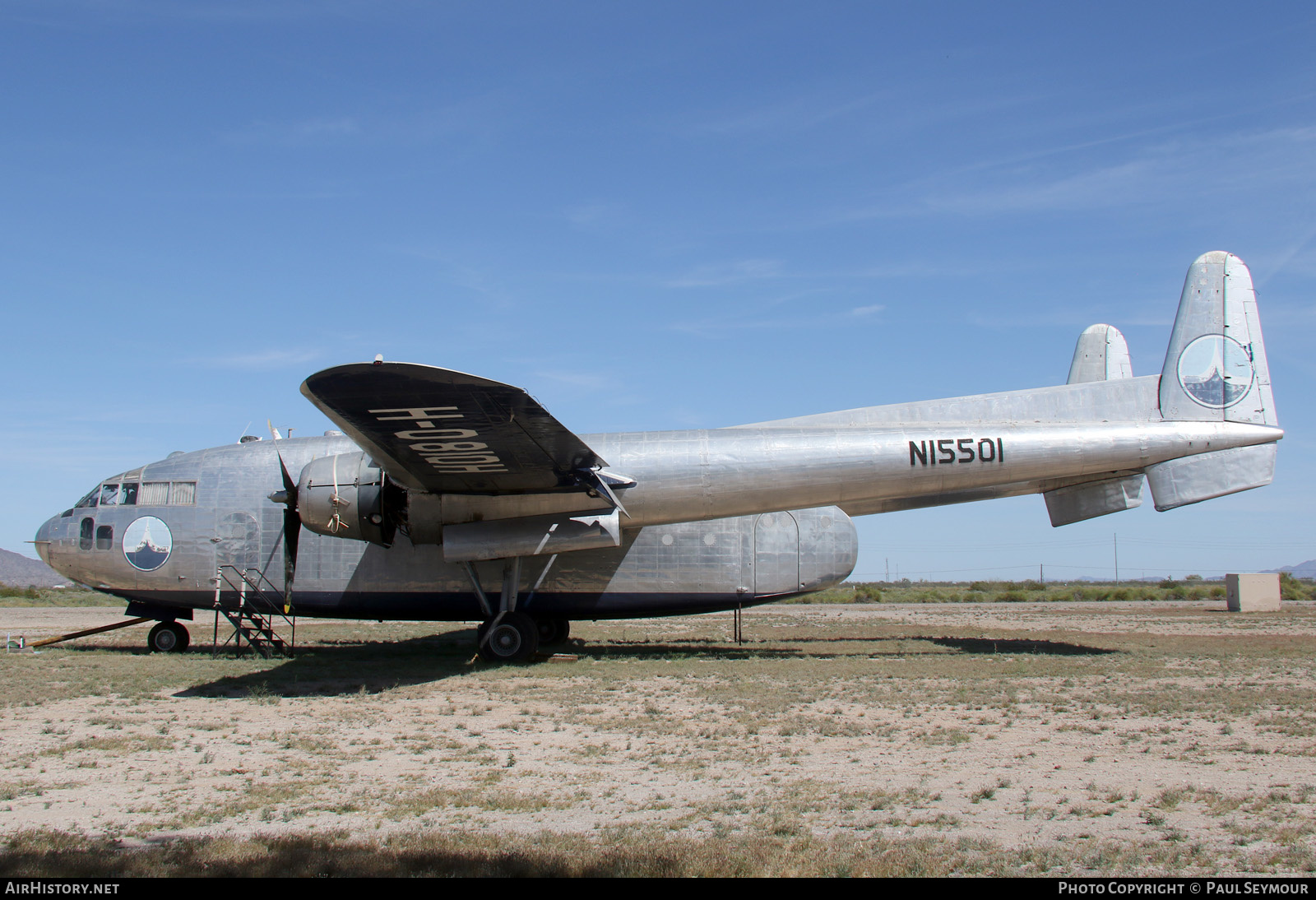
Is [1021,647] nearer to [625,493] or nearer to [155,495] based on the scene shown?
[625,493]

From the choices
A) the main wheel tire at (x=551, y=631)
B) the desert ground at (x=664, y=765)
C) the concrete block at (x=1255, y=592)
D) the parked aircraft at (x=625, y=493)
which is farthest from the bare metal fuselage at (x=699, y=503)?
the concrete block at (x=1255, y=592)

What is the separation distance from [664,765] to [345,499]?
9.12 metres

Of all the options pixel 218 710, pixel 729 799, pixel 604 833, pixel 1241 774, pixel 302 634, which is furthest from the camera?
pixel 302 634

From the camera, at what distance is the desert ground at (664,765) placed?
5316mm

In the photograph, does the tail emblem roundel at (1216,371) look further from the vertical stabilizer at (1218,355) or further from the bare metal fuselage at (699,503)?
the bare metal fuselage at (699,503)

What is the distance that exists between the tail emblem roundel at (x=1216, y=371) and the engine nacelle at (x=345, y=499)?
1412 centimetres

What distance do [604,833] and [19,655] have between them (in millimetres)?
16323

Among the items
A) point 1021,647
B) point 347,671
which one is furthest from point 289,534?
point 1021,647

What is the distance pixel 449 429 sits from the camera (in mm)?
12555

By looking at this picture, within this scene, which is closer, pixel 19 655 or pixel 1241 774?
pixel 1241 774

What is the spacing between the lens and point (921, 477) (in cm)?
1505
